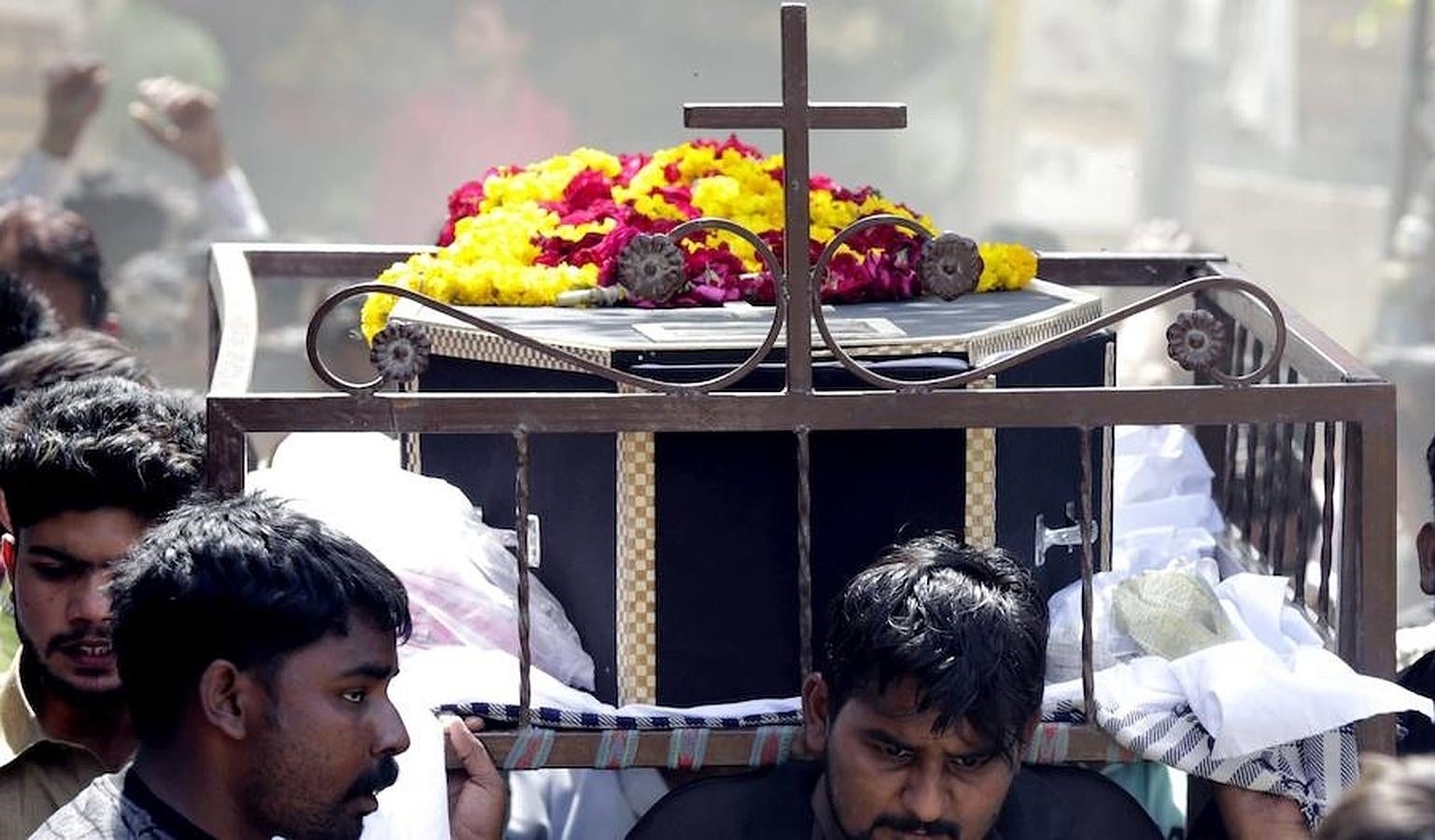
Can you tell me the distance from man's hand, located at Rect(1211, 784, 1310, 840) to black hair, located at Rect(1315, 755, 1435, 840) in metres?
1.03

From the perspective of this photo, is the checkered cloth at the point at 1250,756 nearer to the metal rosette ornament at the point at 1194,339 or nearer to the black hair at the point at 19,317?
the metal rosette ornament at the point at 1194,339

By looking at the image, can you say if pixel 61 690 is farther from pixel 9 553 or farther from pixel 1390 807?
pixel 1390 807

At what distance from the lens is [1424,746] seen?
322 cm

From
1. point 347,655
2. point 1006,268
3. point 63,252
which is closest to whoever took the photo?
point 347,655

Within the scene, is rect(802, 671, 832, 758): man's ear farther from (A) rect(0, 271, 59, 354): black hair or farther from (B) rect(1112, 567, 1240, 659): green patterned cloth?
(A) rect(0, 271, 59, 354): black hair

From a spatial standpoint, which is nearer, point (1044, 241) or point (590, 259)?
point (590, 259)

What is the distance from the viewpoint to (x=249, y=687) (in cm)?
246

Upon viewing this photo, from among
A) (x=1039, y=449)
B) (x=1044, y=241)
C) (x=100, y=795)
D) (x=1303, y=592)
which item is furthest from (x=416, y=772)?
(x=1044, y=241)

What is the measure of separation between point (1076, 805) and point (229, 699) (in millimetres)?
1143

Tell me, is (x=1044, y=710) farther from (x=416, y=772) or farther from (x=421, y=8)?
(x=421, y=8)

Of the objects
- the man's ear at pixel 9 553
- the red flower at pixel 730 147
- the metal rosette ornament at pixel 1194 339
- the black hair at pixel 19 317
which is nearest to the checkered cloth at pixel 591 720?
the metal rosette ornament at pixel 1194 339

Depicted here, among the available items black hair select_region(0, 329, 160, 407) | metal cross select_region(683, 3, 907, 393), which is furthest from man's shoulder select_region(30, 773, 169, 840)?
black hair select_region(0, 329, 160, 407)

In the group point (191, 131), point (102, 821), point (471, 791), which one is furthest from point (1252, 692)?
point (191, 131)

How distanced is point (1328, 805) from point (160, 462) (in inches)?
65.0
